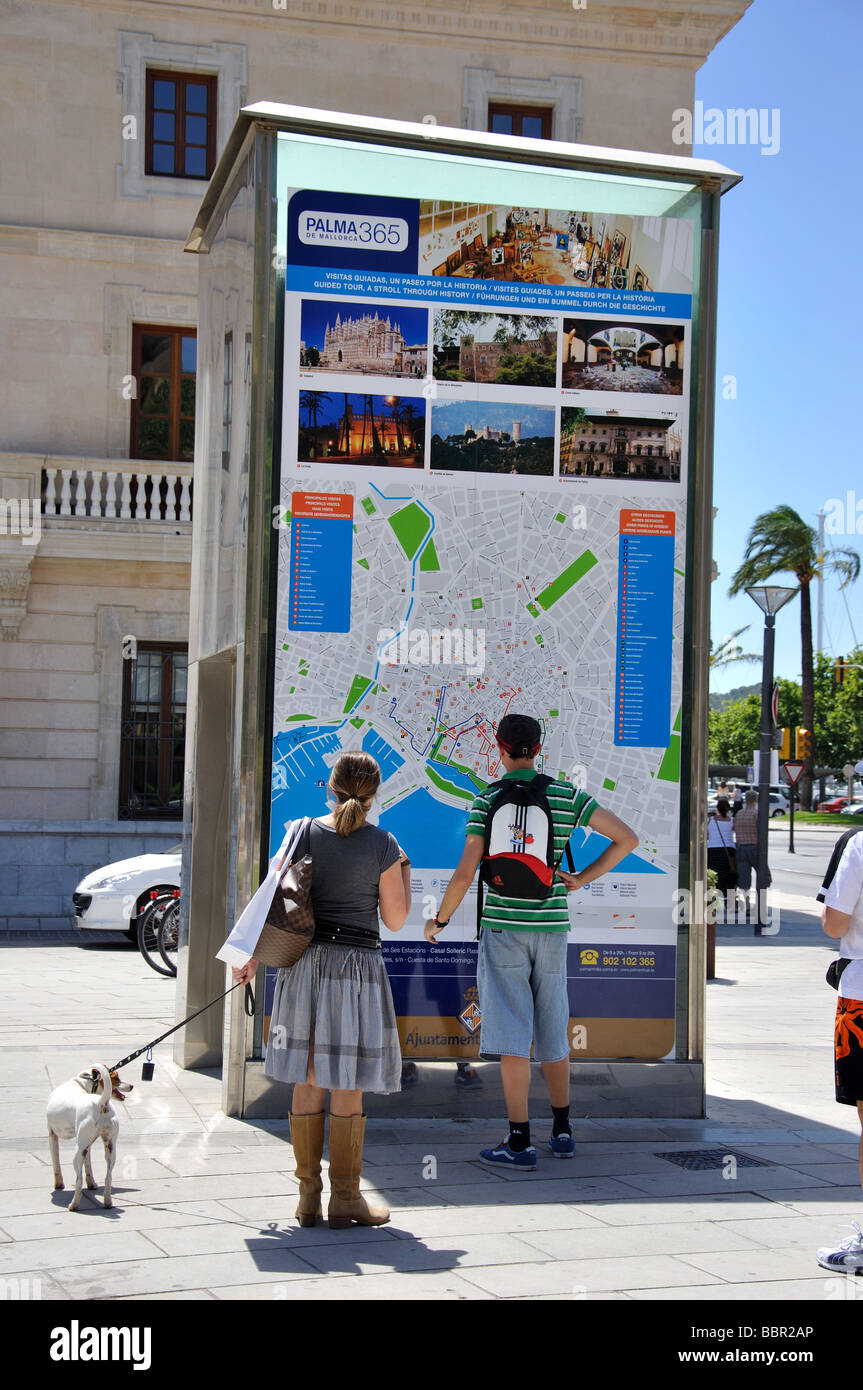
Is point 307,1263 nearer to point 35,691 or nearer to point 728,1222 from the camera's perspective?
point 728,1222

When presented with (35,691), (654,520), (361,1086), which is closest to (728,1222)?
(361,1086)

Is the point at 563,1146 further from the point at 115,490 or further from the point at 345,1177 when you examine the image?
the point at 115,490

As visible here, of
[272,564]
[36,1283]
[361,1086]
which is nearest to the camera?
[36,1283]

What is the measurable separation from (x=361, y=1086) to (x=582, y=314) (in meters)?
4.14

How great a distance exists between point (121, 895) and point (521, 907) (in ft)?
31.4

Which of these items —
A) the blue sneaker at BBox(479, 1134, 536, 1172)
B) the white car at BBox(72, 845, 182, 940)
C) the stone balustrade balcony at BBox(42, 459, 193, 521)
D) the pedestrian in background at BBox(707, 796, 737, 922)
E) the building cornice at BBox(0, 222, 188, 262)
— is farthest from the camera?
the building cornice at BBox(0, 222, 188, 262)

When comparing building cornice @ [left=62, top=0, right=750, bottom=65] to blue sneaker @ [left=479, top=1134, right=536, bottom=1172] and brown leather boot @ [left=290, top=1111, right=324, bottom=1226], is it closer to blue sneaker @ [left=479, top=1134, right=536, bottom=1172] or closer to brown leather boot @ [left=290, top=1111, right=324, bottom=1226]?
blue sneaker @ [left=479, top=1134, right=536, bottom=1172]

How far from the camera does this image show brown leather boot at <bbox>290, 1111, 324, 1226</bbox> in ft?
17.7

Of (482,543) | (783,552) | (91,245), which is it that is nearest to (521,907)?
(482,543)

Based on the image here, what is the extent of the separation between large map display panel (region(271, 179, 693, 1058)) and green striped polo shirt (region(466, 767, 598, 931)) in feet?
2.96

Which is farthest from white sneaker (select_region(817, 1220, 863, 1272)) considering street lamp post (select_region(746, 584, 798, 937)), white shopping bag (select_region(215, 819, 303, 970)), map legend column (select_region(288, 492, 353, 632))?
street lamp post (select_region(746, 584, 798, 937))

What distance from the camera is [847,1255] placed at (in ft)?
16.4

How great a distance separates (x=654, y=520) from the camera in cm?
765

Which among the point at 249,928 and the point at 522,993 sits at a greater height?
the point at 249,928
